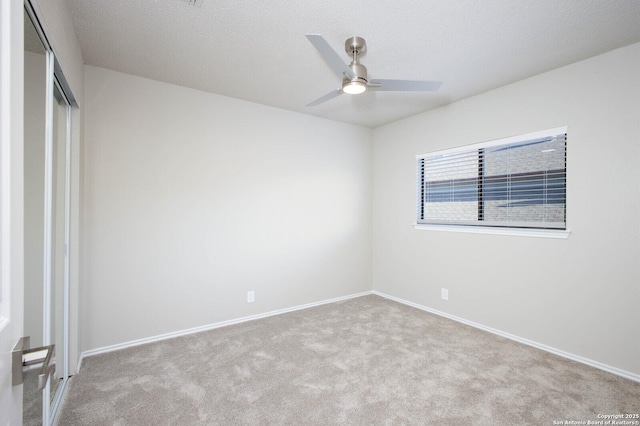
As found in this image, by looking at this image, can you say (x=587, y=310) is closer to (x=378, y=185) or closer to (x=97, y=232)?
(x=378, y=185)

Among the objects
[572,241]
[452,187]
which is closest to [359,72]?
[452,187]

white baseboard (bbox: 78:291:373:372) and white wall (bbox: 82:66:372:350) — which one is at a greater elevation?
white wall (bbox: 82:66:372:350)

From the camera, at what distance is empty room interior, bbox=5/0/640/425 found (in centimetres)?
196

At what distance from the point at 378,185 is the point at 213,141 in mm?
2472

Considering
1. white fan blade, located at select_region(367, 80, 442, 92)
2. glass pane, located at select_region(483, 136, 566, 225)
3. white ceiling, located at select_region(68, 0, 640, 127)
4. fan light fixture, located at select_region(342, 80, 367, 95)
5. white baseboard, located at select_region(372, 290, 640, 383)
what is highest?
white ceiling, located at select_region(68, 0, 640, 127)

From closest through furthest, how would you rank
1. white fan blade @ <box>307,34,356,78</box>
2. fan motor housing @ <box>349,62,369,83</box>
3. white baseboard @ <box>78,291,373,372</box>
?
white fan blade @ <box>307,34,356,78</box>
fan motor housing @ <box>349,62,369,83</box>
white baseboard @ <box>78,291,373,372</box>

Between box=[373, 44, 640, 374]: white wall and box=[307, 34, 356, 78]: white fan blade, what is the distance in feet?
6.73

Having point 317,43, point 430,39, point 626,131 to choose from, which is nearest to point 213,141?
point 317,43

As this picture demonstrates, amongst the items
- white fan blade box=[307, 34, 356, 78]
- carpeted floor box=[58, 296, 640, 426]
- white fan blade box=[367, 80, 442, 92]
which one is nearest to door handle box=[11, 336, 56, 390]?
carpeted floor box=[58, 296, 640, 426]

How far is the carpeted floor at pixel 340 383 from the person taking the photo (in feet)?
6.28

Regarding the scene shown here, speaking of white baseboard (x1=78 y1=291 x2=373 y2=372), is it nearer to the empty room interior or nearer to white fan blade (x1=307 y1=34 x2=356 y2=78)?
the empty room interior

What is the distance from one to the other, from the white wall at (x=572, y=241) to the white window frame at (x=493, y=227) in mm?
55

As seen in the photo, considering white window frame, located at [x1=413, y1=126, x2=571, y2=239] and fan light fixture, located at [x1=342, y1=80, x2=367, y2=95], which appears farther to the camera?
white window frame, located at [x1=413, y1=126, x2=571, y2=239]

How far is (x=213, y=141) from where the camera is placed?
333cm
